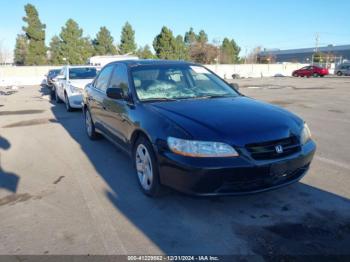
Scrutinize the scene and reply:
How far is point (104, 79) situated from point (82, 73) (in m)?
6.90

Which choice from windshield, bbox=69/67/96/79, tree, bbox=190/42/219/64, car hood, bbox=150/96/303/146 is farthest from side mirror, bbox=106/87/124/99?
tree, bbox=190/42/219/64

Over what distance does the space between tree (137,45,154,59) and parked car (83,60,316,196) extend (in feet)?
169

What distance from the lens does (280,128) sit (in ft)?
11.8

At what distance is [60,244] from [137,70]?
2692 mm

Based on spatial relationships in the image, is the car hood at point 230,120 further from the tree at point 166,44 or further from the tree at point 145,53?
the tree at point 145,53

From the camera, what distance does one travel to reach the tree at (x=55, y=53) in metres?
50.0

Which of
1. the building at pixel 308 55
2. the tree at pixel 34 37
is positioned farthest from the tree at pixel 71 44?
the building at pixel 308 55

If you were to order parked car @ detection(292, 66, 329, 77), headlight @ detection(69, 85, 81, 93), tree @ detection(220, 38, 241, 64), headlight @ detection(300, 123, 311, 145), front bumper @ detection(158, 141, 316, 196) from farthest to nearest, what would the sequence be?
A: tree @ detection(220, 38, 241, 64), parked car @ detection(292, 66, 329, 77), headlight @ detection(69, 85, 81, 93), headlight @ detection(300, 123, 311, 145), front bumper @ detection(158, 141, 316, 196)

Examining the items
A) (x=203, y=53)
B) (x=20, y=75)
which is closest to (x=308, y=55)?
(x=203, y=53)

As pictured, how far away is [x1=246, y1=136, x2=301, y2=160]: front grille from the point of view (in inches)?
131

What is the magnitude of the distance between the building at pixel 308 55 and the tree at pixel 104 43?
118 ft

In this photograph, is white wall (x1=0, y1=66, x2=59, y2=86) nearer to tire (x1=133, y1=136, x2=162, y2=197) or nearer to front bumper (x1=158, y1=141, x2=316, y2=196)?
tire (x1=133, y1=136, x2=162, y2=197)

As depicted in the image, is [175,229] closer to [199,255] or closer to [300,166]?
[199,255]

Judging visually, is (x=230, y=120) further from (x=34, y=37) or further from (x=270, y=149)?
(x=34, y=37)
